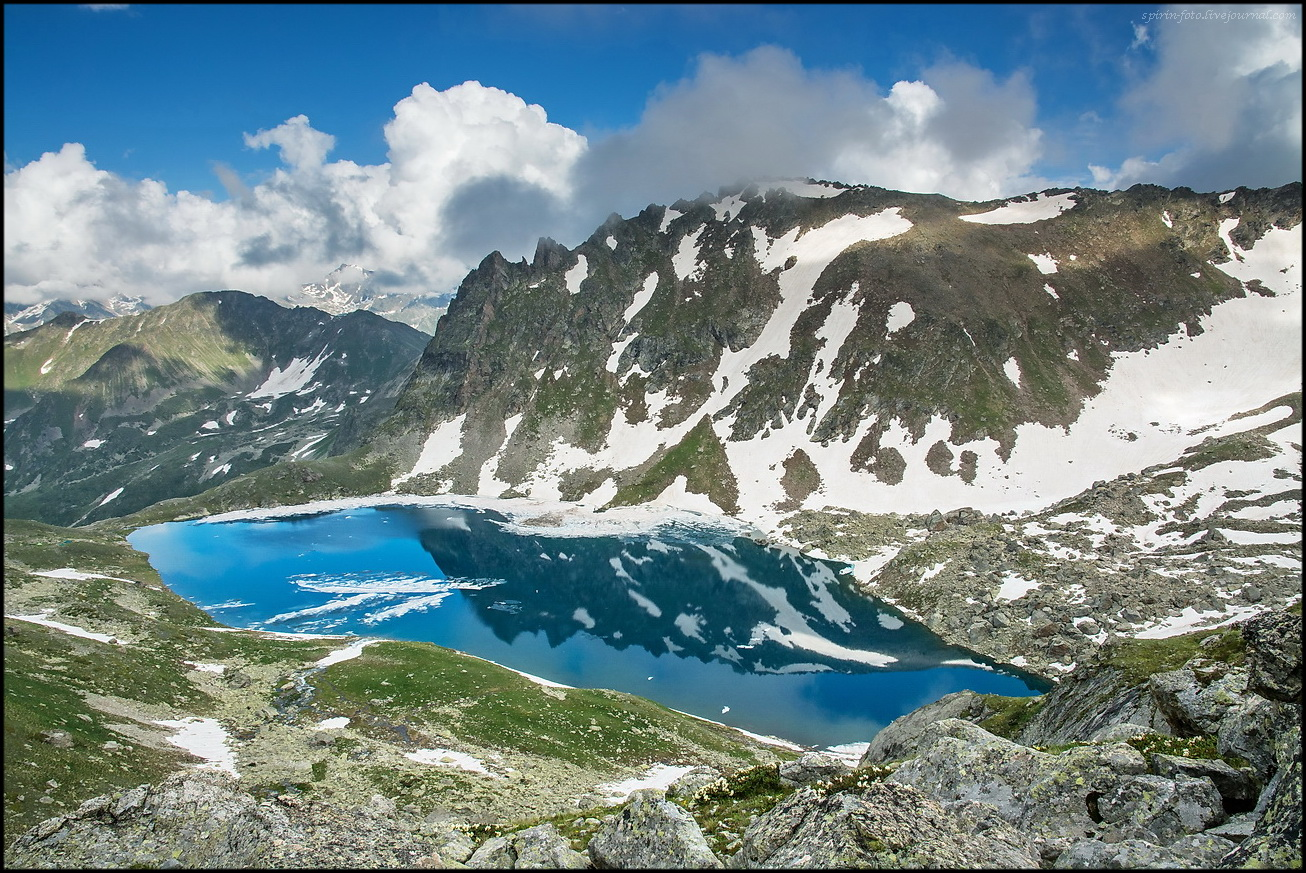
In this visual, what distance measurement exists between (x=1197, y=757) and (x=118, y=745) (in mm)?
48930

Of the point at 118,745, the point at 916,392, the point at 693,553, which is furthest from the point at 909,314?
the point at 118,745

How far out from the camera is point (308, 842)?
639 inches

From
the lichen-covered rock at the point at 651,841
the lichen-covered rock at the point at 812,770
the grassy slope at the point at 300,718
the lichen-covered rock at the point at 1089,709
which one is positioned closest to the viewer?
the lichen-covered rock at the point at 651,841

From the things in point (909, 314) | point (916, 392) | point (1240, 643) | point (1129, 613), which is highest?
point (909, 314)

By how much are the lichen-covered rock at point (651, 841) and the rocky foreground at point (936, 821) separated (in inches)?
1.8

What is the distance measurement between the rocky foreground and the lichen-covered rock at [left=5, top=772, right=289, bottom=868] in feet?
0.14

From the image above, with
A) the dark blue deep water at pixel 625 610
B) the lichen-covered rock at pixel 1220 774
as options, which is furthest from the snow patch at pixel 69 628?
the lichen-covered rock at pixel 1220 774

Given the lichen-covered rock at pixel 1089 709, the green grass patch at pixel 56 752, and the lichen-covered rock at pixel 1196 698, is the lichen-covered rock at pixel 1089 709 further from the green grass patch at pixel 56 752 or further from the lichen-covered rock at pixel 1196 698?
the green grass patch at pixel 56 752

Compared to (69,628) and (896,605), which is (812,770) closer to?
(69,628)

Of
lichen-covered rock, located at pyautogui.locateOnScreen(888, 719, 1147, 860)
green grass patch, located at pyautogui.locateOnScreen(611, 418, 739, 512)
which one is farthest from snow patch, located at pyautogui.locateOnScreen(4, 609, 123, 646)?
green grass patch, located at pyautogui.locateOnScreen(611, 418, 739, 512)

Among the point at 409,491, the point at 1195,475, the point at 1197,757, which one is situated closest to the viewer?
the point at 1197,757

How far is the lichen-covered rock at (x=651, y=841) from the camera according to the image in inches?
624

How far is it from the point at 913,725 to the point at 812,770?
509 inches

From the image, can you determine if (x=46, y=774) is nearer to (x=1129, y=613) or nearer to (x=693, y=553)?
(x=1129, y=613)
